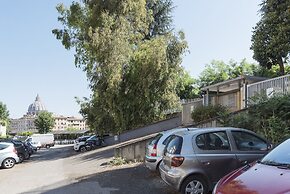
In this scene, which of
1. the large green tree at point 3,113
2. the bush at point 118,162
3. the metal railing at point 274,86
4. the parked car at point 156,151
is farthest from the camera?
the large green tree at point 3,113

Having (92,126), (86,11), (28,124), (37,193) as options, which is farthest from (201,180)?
(28,124)

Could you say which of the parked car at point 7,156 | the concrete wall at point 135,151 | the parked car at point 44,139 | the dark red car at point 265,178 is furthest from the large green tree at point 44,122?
the dark red car at point 265,178

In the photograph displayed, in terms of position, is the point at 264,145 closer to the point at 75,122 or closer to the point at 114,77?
the point at 114,77

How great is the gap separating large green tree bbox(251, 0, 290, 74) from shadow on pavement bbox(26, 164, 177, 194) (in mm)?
18380

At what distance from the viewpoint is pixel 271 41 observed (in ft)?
92.1

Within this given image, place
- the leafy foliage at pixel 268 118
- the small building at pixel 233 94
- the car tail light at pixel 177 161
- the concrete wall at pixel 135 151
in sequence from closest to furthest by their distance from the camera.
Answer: the car tail light at pixel 177 161 < the leafy foliage at pixel 268 118 < the concrete wall at pixel 135 151 < the small building at pixel 233 94

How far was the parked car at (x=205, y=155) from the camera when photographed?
7.84 meters

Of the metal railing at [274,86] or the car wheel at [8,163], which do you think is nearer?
the metal railing at [274,86]

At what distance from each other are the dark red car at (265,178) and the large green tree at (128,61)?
22.4m

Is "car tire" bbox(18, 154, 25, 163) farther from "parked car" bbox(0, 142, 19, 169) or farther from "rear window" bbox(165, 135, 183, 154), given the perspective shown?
"rear window" bbox(165, 135, 183, 154)

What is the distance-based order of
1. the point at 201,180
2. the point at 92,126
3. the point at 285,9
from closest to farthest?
the point at 201,180 → the point at 285,9 → the point at 92,126

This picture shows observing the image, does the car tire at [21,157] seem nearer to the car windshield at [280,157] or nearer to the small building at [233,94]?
the small building at [233,94]

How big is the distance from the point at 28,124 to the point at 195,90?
443 ft

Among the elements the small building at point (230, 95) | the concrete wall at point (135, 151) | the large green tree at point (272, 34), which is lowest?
the concrete wall at point (135, 151)
